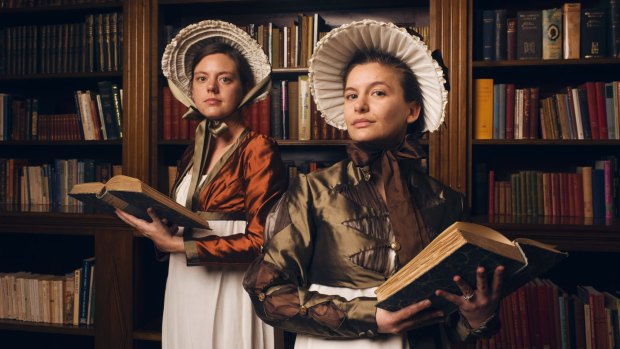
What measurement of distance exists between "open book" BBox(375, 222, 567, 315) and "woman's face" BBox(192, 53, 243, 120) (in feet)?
2.66

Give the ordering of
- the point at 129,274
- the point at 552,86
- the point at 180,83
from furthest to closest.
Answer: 1. the point at 552,86
2. the point at 129,274
3. the point at 180,83

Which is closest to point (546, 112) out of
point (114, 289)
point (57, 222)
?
point (114, 289)

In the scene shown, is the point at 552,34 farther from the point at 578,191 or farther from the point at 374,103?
the point at 374,103

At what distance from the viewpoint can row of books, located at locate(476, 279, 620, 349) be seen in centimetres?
240

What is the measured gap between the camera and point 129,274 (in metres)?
2.66

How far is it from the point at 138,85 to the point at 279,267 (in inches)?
70.1

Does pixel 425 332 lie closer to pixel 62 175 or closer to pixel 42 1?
pixel 62 175

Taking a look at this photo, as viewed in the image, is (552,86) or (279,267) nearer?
(279,267)

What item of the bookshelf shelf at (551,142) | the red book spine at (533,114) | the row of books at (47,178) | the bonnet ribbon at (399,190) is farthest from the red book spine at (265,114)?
the bonnet ribbon at (399,190)

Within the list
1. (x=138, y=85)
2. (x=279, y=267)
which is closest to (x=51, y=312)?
(x=138, y=85)

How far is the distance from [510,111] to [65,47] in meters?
2.10

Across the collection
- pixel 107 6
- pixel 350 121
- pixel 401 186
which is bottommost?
pixel 401 186

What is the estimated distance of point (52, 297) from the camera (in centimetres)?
290

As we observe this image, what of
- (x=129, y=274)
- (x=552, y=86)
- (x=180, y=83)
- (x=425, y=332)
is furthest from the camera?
(x=552, y=86)
